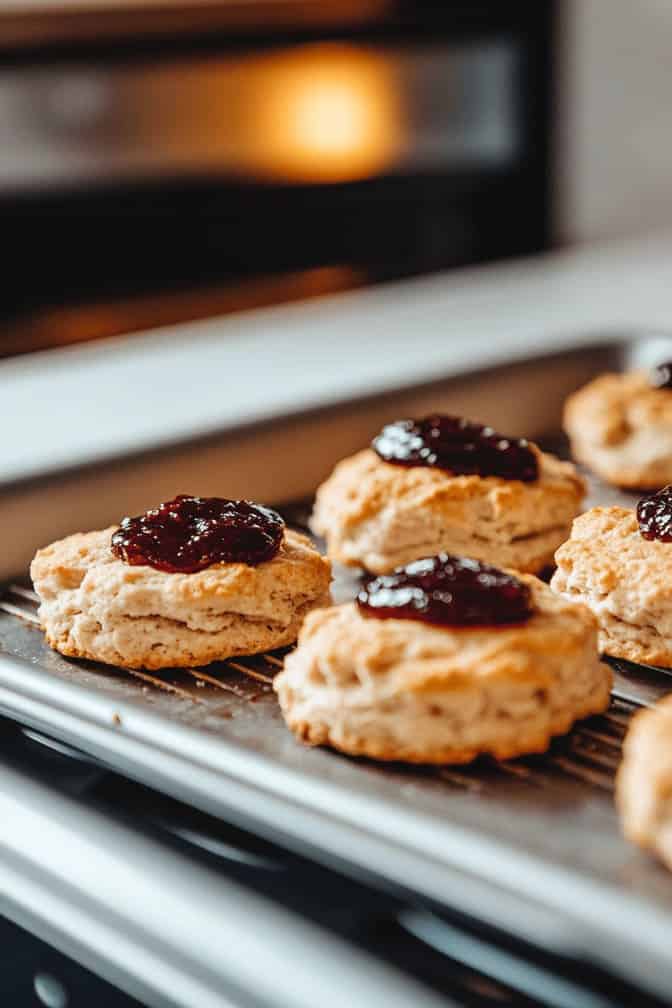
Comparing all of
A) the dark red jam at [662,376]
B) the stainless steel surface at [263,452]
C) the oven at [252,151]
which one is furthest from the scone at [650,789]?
the oven at [252,151]

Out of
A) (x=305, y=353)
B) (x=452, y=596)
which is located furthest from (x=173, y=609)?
(x=305, y=353)

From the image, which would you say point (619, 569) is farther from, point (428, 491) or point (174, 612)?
point (174, 612)

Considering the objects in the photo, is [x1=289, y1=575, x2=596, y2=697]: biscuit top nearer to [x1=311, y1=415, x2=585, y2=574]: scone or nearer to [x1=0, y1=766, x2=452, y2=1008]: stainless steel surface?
[x1=0, y1=766, x2=452, y2=1008]: stainless steel surface

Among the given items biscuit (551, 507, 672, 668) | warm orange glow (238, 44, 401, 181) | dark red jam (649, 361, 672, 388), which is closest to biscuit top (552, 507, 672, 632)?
biscuit (551, 507, 672, 668)

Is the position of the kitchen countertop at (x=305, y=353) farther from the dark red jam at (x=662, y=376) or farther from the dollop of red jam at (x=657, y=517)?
the dollop of red jam at (x=657, y=517)

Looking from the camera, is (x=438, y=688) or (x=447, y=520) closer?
(x=438, y=688)

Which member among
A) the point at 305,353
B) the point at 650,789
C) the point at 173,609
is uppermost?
the point at 650,789
